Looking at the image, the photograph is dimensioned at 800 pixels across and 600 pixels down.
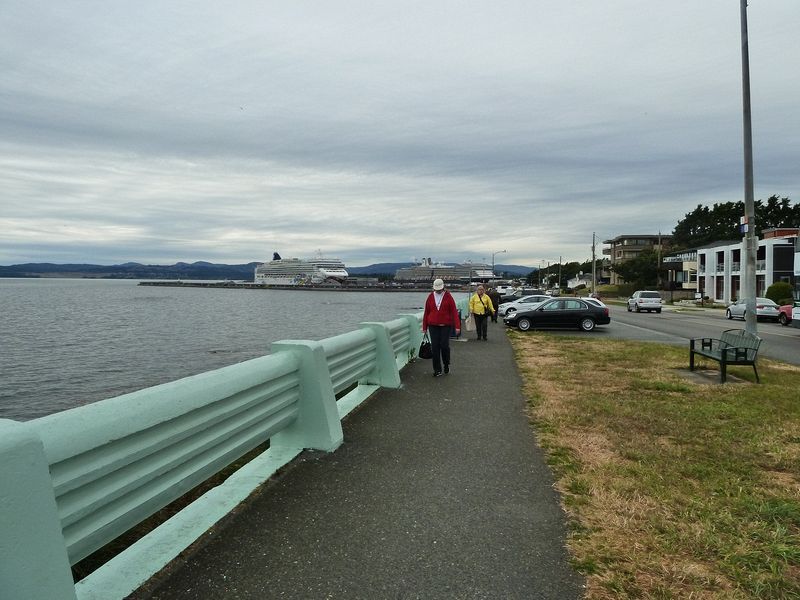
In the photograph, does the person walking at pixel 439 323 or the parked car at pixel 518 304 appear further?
the parked car at pixel 518 304

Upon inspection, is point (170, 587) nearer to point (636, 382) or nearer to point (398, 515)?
point (398, 515)

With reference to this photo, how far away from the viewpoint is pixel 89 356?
87.1ft

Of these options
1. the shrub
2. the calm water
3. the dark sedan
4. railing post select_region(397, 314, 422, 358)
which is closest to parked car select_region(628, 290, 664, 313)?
the shrub

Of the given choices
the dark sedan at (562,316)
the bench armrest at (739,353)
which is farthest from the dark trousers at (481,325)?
the bench armrest at (739,353)

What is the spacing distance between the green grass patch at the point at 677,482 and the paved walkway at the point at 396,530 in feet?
0.85

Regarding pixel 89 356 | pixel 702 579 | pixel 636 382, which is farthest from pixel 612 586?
pixel 89 356

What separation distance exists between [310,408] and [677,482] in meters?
3.05

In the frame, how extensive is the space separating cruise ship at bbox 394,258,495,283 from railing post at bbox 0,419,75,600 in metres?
160

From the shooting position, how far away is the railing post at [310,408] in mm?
4797

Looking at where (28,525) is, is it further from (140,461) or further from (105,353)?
(105,353)

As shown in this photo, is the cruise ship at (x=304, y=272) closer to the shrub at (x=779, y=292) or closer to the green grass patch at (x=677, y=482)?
the shrub at (x=779, y=292)

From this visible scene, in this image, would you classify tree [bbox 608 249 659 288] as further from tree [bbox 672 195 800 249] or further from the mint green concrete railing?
the mint green concrete railing

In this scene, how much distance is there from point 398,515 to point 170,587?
1446 mm

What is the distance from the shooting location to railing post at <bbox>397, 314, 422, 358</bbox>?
11.0 m
